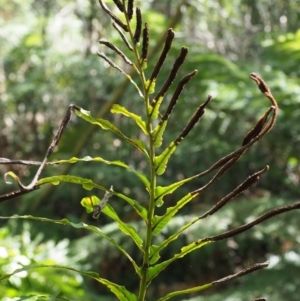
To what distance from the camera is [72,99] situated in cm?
259

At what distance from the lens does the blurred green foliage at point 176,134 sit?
1.69m

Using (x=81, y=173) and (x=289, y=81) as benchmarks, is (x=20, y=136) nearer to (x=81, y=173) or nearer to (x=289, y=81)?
(x=81, y=173)

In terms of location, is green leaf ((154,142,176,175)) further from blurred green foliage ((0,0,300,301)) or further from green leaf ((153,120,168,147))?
blurred green foliage ((0,0,300,301))

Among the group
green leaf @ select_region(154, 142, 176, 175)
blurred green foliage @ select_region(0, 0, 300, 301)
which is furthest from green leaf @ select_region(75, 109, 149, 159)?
blurred green foliage @ select_region(0, 0, 300, 301)

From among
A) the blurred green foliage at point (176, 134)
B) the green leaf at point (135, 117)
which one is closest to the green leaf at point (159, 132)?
the green leaf at point (135, 117)

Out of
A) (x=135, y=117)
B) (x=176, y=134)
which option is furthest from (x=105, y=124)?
(x=176, y=134)

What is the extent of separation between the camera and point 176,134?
211 centimetres

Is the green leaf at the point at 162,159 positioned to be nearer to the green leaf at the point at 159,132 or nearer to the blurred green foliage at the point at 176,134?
the green leaf at the point at 159,132

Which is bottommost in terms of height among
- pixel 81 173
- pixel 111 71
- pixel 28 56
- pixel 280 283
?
pixel 280 283

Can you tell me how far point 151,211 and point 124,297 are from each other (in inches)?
2.5

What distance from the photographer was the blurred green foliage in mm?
1691

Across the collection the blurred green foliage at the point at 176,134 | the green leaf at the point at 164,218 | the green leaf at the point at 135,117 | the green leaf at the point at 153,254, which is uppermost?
the blurred green foliage at the point at 176,134

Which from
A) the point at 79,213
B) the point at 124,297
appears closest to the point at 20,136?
the point at 79,213

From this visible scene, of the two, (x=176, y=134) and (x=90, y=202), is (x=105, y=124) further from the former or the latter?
(x=176, y=134)
